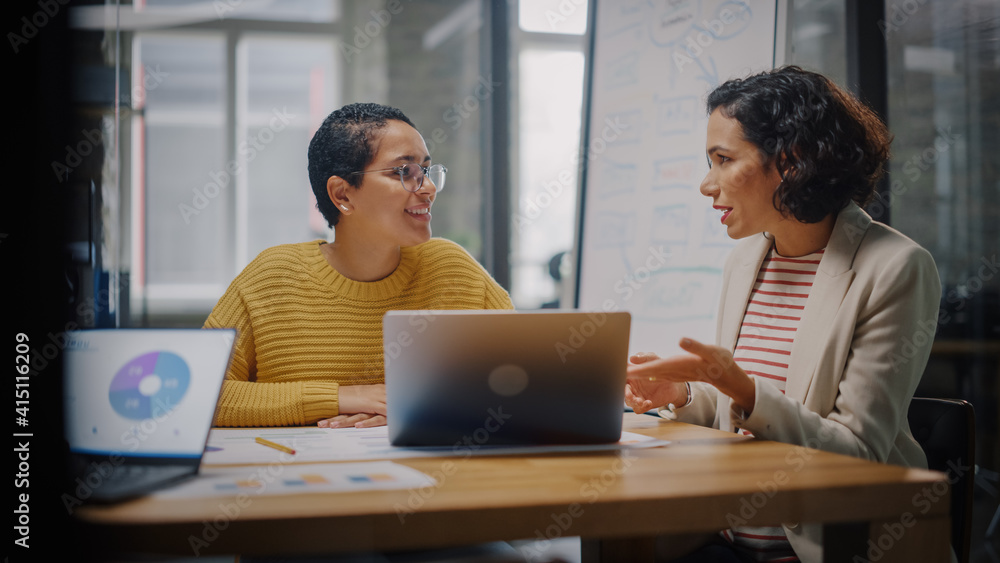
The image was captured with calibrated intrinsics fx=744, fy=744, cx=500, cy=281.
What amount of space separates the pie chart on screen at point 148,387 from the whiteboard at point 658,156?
59.8 inches

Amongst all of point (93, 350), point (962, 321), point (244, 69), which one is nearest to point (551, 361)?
point (93, 350)

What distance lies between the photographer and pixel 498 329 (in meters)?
1.04

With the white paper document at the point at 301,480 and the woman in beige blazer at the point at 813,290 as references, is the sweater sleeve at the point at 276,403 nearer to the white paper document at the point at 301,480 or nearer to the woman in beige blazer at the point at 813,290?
the white paper document at the point at 301,480

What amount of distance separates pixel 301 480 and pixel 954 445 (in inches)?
42.1

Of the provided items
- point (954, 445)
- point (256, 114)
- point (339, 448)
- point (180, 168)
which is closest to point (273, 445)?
point (339, 448)

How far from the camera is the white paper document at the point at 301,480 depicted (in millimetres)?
814

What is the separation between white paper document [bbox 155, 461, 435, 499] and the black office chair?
2.98 feet

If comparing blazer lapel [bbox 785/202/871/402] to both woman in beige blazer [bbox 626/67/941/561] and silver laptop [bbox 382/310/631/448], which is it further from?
silver laptop [bbox 382/310/631/448]

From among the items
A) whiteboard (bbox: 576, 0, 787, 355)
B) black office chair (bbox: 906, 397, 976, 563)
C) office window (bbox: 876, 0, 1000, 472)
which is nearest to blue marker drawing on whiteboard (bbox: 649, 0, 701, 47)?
whiteboard (bbox: 576, 0, 787, 355)

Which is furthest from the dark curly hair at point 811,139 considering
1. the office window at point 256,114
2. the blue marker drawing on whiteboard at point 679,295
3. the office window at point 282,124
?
the office window at point 282,124

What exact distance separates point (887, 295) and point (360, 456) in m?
0.94

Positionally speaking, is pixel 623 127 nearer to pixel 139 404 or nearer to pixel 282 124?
pixel 139 404

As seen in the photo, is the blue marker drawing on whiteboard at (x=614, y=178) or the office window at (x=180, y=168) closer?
the blue marker drawing on whiteboard at (x=614, y=178)

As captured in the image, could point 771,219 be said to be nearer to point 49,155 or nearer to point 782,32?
point 782,32
